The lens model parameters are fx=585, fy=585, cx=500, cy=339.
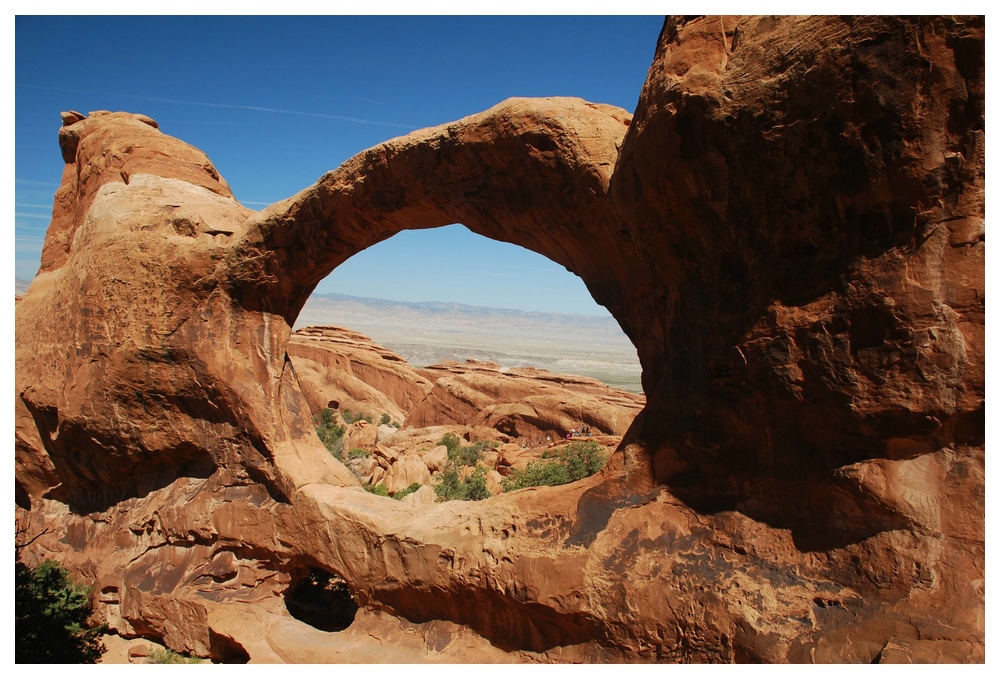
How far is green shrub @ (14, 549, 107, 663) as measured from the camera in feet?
18.1

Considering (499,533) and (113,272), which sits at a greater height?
(113,272)

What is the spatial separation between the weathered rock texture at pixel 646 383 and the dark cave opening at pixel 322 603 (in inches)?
38.5

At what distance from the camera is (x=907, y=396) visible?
125 inches

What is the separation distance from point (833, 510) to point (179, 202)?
24.5 ft

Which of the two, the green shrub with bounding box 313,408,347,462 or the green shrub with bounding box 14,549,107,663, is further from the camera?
the green shrub with bounding box 313,408,347,462

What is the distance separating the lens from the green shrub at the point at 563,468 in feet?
36.1

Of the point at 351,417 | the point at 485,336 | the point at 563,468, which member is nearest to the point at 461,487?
the point at 563,468

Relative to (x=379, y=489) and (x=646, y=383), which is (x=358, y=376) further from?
(x=646, y=383)

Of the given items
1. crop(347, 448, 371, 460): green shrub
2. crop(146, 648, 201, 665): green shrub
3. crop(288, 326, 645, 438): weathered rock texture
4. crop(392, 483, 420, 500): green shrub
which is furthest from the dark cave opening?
crop(288, 326, 645, 438): weathered rock texture

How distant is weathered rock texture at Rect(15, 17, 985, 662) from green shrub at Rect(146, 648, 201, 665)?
12cm

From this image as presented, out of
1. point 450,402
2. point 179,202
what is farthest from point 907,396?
point 450,402

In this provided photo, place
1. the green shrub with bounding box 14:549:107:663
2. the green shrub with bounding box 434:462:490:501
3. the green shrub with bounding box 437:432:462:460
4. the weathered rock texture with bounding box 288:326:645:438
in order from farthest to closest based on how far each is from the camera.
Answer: the weathered rock texture with bounding box 288:326:645:438 < the green shrub with bounding box 437:432:462:460 < the green shrub with bounding box 434:462:490:501 < the green shrub with bounding box 14:549:107:663

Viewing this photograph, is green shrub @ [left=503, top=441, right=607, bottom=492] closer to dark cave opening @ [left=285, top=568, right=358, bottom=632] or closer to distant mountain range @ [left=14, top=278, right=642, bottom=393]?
dark cave opening @ [left=285, top=568, right=358, bottom=632]

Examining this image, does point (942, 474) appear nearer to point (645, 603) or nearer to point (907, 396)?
point (907, 396)
